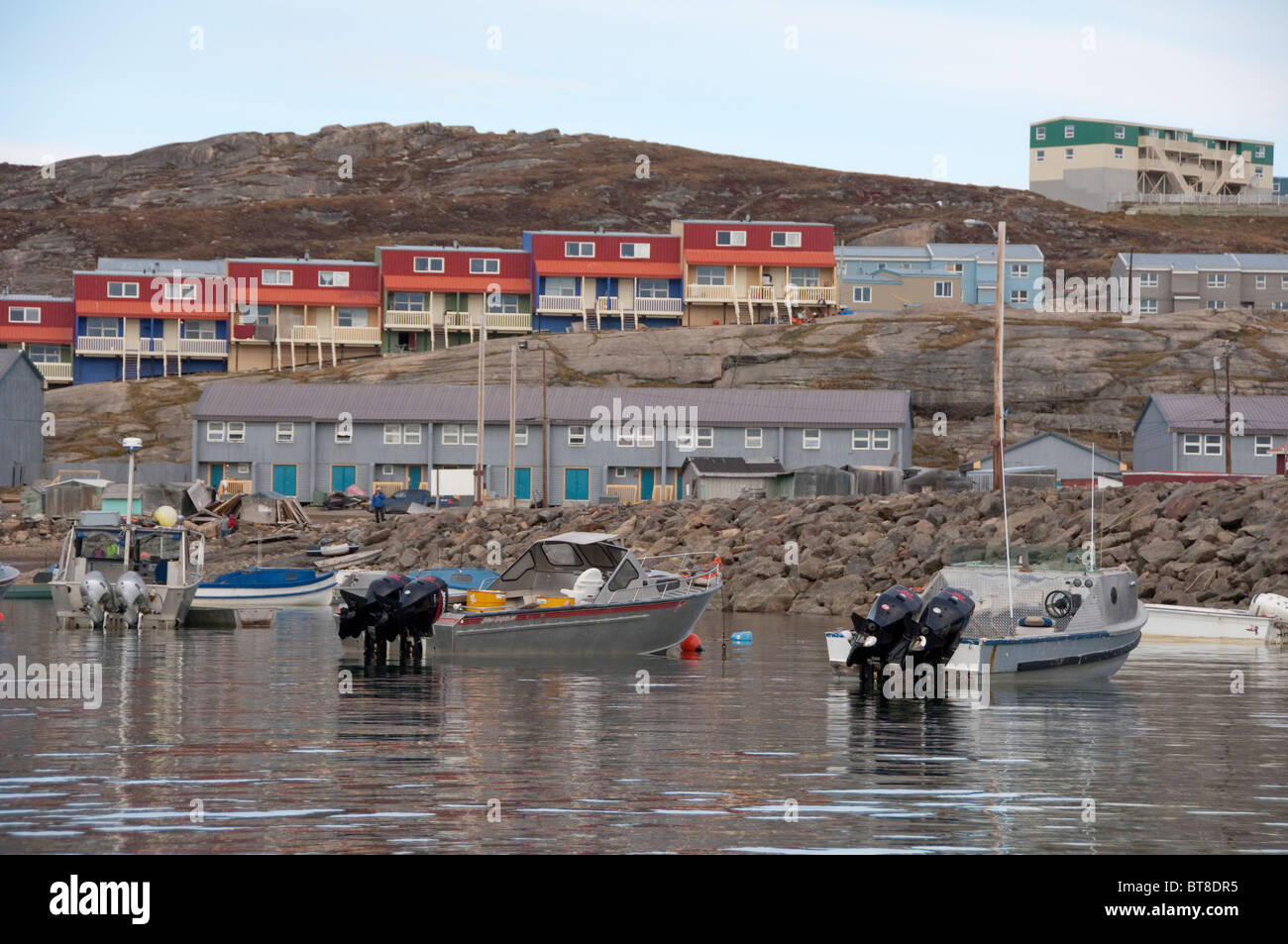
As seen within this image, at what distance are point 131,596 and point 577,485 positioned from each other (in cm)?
4146

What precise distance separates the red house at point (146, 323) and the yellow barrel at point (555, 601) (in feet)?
260

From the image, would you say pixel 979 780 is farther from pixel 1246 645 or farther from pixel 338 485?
pixel 338 485

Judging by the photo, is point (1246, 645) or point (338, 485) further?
point (338, 485)

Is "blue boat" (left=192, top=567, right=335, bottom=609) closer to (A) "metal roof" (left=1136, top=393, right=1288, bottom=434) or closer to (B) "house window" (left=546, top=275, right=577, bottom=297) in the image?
(A) "metal roof" (left=1136, top=393, right=1288, bottom=434)

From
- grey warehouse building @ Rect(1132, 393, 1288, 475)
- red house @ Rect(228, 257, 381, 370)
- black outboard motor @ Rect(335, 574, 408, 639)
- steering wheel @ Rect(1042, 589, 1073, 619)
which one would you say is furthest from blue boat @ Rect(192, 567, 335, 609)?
red house @ Rect(228, 257, 381, 370)

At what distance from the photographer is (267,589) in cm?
4316

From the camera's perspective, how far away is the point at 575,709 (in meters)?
21.7

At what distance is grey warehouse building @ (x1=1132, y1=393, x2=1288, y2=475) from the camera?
75.6 meters

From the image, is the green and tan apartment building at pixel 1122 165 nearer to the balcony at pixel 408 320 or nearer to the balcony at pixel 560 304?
the balcony at pixel 560 304

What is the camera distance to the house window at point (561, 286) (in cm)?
10569

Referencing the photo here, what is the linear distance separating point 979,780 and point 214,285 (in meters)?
96.8
